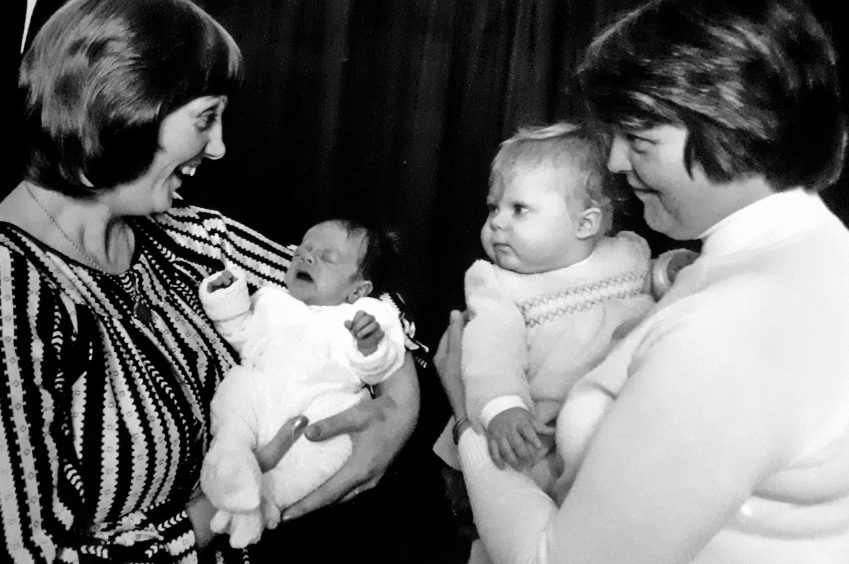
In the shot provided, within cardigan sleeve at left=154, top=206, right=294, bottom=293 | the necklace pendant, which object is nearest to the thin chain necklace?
the necklace pendant

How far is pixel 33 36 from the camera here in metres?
1.07

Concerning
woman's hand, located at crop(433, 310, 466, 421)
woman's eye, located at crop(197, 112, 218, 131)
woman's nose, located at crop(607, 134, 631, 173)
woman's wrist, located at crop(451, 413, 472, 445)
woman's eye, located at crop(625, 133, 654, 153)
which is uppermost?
woman's eye, located at crop(625, 133, 654, 153)

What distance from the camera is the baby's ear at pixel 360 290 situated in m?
1.19

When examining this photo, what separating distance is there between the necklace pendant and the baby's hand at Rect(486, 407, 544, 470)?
1.60 feet

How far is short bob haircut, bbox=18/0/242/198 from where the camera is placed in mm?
972

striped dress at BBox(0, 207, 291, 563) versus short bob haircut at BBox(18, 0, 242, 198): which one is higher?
short bob haircut at BBox(18, 0, 242, 198)

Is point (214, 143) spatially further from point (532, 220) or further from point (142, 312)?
point (532, 220)

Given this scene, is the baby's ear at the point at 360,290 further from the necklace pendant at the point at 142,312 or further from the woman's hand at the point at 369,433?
the necklace pendant at the point at 142,312

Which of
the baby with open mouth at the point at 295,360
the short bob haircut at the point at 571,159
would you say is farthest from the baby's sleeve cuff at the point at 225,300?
the short bob haircut at the point at 571,159

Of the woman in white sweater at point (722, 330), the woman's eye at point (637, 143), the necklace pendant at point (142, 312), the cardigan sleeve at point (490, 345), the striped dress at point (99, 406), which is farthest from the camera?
the necklace pendant at point (142, 312)

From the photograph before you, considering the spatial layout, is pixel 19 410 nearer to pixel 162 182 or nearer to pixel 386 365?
pixel 162 182

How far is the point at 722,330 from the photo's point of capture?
2.01 feet

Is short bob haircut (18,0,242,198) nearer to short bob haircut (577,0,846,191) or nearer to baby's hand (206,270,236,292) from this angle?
baby's hand (206,270,236,292)

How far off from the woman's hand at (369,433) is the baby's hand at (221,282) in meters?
0.25
